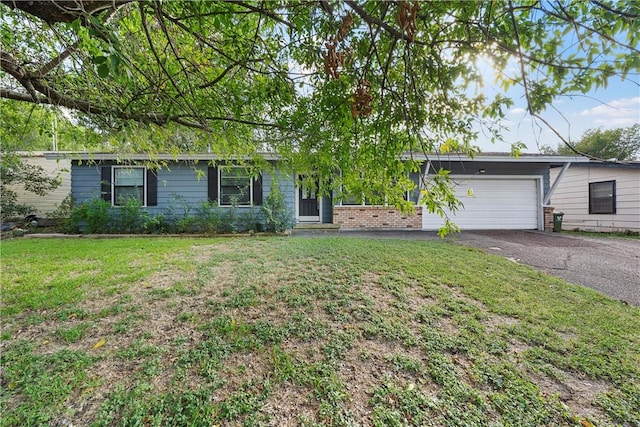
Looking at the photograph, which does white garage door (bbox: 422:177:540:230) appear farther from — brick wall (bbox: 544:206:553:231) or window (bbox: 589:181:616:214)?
window (bbox: 589:181:616:214)

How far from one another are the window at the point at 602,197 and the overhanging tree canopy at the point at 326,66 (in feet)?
40.2

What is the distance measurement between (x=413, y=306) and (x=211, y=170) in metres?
8.30

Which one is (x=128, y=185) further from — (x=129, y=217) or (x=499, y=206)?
(x=499, y=206)

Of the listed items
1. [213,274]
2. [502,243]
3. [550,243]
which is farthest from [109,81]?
[550,243]

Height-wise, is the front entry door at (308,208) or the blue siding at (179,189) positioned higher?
the blue siding at (179,189)

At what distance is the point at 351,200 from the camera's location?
30.3 feet

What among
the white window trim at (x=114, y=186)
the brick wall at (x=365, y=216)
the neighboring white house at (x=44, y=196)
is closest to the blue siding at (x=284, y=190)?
the brick wall at (x=365, y=216)

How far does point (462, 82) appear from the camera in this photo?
2.21 m

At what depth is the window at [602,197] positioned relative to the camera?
9.96 meters

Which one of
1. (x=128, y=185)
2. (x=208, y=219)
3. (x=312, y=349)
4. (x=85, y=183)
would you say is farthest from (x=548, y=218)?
(x=85, y=183)

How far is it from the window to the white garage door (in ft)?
8.21

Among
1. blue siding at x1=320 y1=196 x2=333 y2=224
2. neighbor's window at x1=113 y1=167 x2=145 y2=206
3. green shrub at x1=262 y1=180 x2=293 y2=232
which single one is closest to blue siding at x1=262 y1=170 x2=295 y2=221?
green shrub at x1=262 y1=180 x2=293 y2=232

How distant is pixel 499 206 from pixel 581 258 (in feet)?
16.6

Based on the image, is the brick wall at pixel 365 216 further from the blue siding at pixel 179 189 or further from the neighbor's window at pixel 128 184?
the neighbor's window at pixel 128 184
